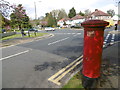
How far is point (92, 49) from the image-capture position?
9.14 ft

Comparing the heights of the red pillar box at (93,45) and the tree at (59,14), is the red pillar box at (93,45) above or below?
below

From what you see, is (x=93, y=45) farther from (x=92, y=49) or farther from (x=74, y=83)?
(x=74, y=83)

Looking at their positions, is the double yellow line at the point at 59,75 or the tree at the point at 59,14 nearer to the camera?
the double yellow line at the point at 59,75

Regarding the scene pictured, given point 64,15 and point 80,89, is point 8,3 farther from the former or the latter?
point 64,15

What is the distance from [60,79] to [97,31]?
7.07 feet

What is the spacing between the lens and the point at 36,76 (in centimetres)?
404

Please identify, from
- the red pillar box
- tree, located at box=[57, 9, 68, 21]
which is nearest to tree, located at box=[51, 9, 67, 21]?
tree, located at box=[57, 9, 68, 21]

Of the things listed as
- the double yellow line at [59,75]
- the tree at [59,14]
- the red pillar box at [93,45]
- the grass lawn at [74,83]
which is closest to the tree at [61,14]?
the tree at [59,14]

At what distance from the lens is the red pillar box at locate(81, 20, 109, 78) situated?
2672 millimetres

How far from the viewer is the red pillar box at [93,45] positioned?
8.77 feet

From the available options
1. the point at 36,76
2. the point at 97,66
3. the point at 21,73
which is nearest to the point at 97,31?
the point at 97,66

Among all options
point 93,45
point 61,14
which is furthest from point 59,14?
point 93,45

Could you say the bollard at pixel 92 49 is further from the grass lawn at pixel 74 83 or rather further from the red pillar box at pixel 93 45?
the grass lawn at pixel 74 83

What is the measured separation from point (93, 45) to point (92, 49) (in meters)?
0.11
